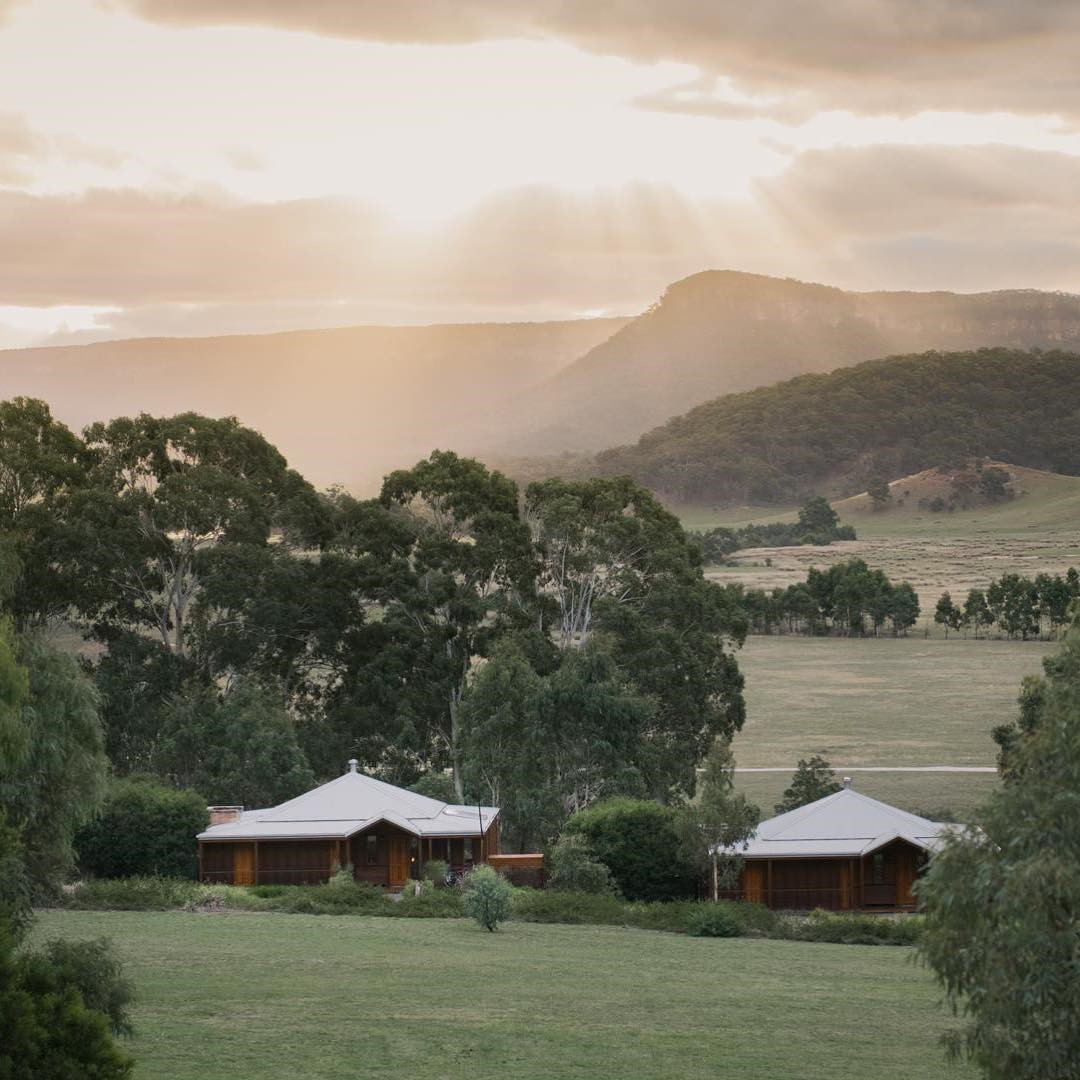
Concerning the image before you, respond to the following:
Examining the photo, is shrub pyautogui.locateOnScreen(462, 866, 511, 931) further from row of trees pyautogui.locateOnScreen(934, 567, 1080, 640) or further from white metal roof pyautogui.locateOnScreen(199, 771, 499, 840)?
row of trees pyautogui.locateOnScreen(934, 567, 1080, 640)

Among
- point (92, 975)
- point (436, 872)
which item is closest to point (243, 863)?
point (436, 872)

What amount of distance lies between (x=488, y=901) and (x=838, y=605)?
228ft

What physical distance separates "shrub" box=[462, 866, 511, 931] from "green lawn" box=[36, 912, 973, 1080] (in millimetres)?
338

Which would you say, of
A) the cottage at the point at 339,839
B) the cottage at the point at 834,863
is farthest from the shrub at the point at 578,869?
the cottage at the point at 834,863

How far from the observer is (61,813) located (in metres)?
21.3

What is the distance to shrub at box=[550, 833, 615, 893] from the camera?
35594 mm

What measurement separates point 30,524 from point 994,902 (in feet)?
125

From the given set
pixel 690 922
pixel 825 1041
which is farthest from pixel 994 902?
pixel 690 922

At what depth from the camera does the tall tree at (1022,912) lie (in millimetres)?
12922

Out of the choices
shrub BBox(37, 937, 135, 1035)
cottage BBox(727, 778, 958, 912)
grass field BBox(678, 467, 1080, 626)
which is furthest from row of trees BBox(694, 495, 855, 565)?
shrub BBox(37, 937, 135, 1035)

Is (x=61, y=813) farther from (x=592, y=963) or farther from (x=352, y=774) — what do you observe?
(x=352, y=774)

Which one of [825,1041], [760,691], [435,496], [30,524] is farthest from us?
[760,691]

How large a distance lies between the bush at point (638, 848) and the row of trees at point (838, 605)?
196 feet

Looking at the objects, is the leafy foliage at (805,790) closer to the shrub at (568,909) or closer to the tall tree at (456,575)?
the tall tree at (456,575)
